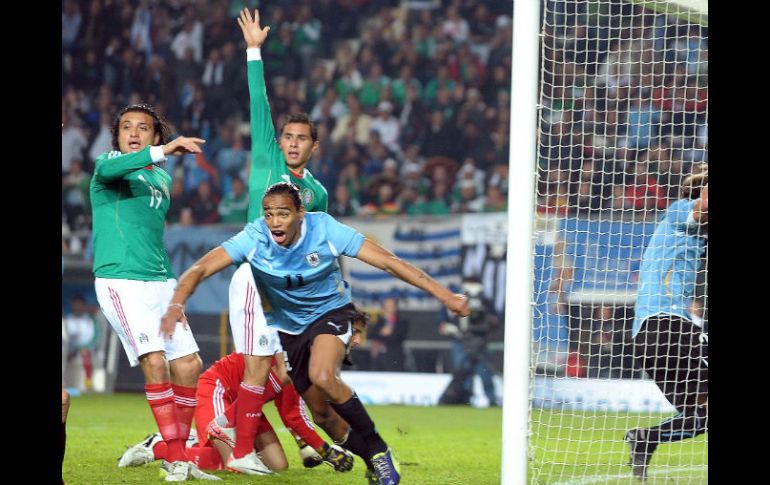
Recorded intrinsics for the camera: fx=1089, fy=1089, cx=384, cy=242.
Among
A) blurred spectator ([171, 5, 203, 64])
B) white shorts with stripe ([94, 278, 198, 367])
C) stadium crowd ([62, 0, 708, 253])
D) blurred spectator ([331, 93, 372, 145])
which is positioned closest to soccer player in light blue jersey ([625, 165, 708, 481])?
white shorts with stripe ([94, 278, 198, 367])

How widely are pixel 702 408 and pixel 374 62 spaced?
12040mm

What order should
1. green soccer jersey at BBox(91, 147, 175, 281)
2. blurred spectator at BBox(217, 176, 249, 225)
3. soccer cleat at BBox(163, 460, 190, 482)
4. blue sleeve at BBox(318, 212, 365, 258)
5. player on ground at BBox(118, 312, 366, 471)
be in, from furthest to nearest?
blurred spectator at BBox(217, 176, 249, 225), player on ground at BBox(118, 312, 366, 471), green soccer jersey at BBox(91, 147, 175, 281), soccer cleat at BBox(163, 460, 190, 482), blue sleeve at BBox(318, 212, 365, 258)

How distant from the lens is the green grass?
661 centimetres

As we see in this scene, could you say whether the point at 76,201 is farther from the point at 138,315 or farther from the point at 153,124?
the point at 138,315

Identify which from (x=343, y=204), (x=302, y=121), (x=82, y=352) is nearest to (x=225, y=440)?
(x=302, y=121)

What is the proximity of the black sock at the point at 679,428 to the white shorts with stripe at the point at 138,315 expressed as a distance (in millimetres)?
2911

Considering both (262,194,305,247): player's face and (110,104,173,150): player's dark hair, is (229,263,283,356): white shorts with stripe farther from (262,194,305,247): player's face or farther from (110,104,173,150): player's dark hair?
(110,104,173,150): player's dark hair

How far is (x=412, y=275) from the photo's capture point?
5.61m

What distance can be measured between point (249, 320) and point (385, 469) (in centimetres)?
144

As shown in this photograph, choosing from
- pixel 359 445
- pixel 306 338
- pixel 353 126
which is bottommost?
pixel 359 445

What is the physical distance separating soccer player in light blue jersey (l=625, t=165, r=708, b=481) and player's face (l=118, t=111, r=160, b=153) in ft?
10.3

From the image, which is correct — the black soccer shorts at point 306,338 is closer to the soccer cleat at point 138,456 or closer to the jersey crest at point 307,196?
the jersey crest at point 307,196

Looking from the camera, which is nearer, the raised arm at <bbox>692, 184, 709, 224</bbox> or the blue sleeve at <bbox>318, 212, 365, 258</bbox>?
the blue sleeve at <bbox>318, 212, 365, 258</bbox>

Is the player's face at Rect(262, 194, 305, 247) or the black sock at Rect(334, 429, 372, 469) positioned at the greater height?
the player's face at Rect(262, 194, 305, 247)
